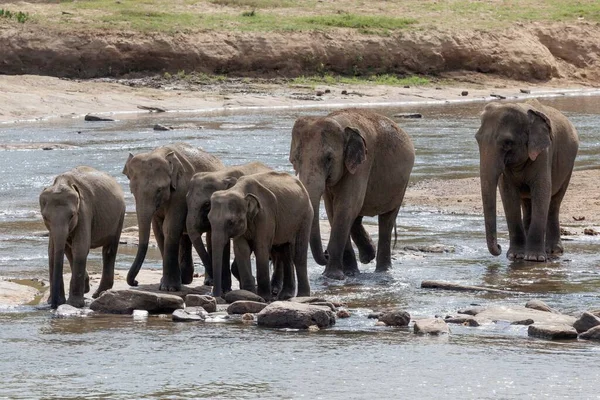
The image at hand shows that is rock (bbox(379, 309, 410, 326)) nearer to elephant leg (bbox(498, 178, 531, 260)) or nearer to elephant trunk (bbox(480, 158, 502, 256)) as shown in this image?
elephant trunk (bbox(480, 158, 502, 256))

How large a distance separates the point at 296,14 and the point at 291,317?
4369 centimetres

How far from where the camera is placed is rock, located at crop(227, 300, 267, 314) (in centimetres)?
1141

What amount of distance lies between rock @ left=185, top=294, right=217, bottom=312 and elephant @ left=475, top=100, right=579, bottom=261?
14.6 feet

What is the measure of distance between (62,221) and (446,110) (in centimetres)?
3106

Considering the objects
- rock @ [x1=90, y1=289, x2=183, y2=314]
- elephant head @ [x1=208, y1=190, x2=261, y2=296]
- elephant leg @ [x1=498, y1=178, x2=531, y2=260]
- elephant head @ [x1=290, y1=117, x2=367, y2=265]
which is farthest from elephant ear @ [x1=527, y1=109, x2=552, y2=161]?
rock @ [x1=90, y1=289, x2=183, y2=314]

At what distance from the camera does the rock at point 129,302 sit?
11523mm

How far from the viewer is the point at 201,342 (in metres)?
10.3

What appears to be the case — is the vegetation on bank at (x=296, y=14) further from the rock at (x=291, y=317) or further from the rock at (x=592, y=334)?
the rock at (x=592, y=334)

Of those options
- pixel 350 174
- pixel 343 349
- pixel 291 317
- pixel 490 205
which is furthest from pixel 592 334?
pixel 490 205

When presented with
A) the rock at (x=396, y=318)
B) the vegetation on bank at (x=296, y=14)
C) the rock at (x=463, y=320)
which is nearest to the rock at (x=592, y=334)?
the rock at (x=463, y=320)

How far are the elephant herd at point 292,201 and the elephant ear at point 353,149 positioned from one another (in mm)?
10

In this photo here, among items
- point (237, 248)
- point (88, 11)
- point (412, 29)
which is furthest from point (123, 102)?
point (237, 248)

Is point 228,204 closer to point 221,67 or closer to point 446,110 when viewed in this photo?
point 446,110

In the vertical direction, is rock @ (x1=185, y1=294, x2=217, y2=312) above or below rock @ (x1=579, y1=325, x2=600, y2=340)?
below
